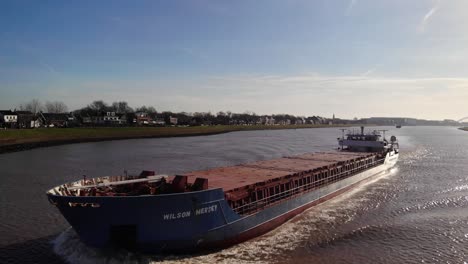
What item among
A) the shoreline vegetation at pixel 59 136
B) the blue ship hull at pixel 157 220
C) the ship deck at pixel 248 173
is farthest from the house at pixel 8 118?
the blue ship hull at pixel 157 220

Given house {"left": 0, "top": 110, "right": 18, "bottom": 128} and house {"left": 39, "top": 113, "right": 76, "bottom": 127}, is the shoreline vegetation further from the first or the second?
house {"left": 39, "top": 113, "right": 76, "bottom": 127}

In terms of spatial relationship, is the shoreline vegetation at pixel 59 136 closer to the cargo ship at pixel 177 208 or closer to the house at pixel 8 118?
the house at pixel 8 118

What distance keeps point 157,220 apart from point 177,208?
111 centimetres

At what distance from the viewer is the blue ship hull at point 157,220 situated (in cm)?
1708

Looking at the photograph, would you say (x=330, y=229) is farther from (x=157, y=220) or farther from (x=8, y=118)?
(x=8, y=118)

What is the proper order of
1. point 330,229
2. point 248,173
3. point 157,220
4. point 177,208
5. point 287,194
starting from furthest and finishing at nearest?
point 248,173 → point 287,194 → point 330,229 → point 177,208 → point 157,220

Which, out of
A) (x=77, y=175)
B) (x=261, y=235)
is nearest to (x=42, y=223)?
(x=261, y=235)

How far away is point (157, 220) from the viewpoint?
1773 cm

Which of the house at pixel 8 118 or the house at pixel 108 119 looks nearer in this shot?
the house at pixel 8 118

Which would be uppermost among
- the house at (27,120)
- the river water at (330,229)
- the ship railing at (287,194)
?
the house at (27,120)

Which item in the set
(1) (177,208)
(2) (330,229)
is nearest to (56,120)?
(2) (330,229)

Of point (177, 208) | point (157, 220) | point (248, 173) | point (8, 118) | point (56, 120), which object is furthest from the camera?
point (56, 120)

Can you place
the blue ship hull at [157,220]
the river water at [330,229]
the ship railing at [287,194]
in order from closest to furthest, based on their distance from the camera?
the blue ship hull at [157,220], the river water at [330,229], the ship railing at [287,194]

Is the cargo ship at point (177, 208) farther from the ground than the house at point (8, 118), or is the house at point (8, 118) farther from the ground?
the house at point (8, 118)
